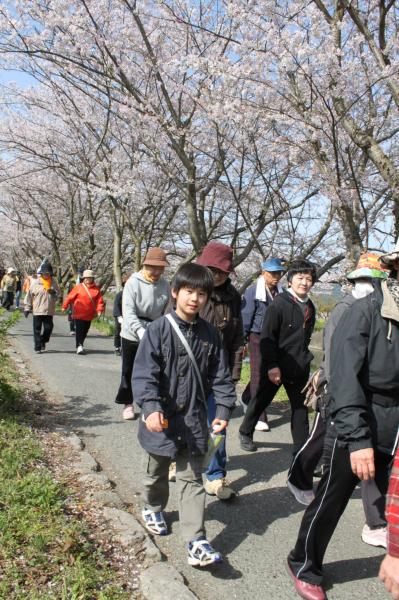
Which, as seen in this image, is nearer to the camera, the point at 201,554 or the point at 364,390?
the point at 364,390

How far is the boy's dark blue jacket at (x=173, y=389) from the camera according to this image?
8.88 ft

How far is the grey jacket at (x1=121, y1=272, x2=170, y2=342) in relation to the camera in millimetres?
4773

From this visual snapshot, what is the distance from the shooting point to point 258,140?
892 cm

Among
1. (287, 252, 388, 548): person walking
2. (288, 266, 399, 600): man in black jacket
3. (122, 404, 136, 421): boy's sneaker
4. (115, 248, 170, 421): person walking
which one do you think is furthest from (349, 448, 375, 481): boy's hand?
(122, 404, 136, 421): boy's sneaker

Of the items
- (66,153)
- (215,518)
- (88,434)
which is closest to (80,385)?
(88,434)

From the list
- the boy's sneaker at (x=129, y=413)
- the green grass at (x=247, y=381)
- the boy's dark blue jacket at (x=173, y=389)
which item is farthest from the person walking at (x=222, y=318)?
the green grass at (x=247, y=381)

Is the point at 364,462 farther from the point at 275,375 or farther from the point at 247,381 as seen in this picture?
the point at 247,381

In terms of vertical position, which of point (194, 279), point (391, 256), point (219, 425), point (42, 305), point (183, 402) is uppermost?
point (391, 256)

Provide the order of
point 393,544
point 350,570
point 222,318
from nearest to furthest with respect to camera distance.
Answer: point 393,544 → point 350,570 → point 222,318

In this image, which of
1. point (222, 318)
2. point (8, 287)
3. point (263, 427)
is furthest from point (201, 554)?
point (8, 287)

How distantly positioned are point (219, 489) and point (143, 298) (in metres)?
A: 2.07

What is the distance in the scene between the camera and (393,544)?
1410 millimetres

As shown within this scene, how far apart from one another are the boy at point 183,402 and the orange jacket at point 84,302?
6.70 m

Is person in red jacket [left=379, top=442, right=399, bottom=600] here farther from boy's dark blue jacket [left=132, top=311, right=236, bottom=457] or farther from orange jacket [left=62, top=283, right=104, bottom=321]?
orange jacket [left=62, top=283, right=104, bottom=321]
